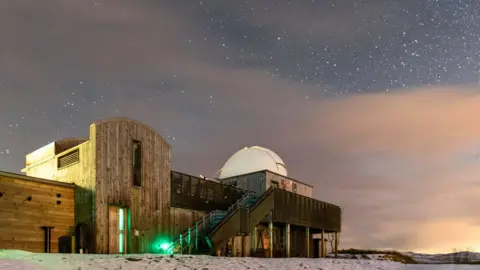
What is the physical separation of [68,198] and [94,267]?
9997 millimetres

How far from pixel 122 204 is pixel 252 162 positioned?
2279 cm

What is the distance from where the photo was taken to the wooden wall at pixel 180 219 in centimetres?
3359

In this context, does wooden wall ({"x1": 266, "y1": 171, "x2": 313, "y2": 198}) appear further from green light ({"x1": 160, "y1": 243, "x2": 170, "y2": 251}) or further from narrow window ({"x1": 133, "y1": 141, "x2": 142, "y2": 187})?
narrow window ({"x1": 133, "y1": 141, "x2": 142, "y2": 187})

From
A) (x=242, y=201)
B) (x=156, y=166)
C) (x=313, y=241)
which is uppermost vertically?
(x=156, y=166)

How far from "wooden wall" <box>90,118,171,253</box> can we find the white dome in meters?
17.6

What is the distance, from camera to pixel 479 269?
107ft

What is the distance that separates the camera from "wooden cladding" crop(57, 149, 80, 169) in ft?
96.5

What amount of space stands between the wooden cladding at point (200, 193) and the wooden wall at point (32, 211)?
8295 mm

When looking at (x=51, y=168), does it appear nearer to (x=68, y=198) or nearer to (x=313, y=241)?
(x=68, y=198)

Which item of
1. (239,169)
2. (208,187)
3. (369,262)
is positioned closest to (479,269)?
(369,262)

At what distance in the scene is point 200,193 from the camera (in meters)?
37.4

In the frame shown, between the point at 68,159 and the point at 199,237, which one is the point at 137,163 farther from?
the point at 199,237

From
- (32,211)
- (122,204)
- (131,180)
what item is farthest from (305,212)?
(32,211)

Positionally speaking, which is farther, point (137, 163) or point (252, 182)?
point (252, 182)
